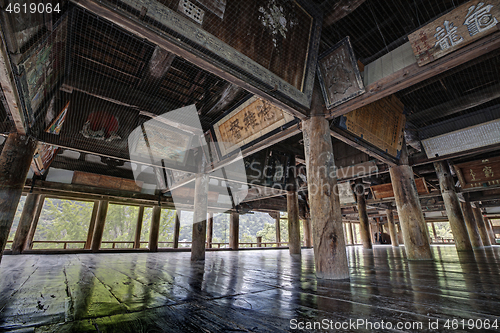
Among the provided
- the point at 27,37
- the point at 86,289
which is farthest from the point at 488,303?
the point at 27,37

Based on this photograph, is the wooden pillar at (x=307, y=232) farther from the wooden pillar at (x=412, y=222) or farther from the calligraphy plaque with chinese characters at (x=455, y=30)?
the calligraphy plaque with chinese characters at (x=455, y=30)

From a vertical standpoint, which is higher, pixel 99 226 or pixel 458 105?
pixel 458 105

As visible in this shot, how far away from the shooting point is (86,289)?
245cm

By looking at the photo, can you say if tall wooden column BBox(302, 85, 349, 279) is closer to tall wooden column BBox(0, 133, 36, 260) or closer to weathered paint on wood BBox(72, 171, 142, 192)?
tall wooden column BBox(0, 133, 36, 260)

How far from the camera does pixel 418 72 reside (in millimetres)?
3211

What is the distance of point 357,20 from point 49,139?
712cm

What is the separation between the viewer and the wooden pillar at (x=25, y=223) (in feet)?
29.4

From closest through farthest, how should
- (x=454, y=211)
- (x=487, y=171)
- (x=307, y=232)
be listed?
(x=487, y=171)
(x=454, y=211)
(x=307, y=232)

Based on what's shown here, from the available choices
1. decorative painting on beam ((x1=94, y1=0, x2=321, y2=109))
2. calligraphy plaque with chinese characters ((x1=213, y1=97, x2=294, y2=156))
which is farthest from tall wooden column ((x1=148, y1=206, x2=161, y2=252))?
decorative painting on beam ((x1=94, y1=0, x2=321, y2=109))

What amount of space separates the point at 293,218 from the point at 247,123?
5624 millimetres

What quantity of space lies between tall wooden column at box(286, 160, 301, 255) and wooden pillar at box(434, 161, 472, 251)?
6.14 m

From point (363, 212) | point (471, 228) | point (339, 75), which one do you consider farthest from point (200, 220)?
point (471, 228)

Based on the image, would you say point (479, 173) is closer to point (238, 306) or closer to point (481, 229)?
point (238, 306)

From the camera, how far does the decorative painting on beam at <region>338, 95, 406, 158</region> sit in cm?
473
